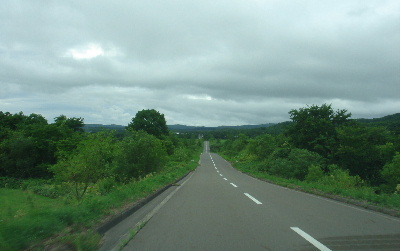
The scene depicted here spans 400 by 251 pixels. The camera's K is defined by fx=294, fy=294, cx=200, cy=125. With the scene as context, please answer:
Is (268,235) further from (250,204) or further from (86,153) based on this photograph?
(86,153)

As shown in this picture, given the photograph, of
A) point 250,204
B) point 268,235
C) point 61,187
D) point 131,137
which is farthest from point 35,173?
point 268,235

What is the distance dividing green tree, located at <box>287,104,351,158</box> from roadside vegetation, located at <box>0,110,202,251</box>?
16.0 metres

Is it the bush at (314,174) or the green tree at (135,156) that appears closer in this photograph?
the green tree at (135,156)

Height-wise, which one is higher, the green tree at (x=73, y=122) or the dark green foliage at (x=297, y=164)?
the green tree at (x=73, y=122)

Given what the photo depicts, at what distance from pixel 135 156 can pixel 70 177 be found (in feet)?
26.1

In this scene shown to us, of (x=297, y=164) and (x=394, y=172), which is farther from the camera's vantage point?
(x=297, y=164)

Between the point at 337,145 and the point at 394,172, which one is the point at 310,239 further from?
the point at 337,145

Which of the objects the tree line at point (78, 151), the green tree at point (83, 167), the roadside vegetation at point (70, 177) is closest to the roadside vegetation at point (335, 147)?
the roadside vegetation at point (70, 177)

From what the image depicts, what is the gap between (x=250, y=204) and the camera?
1019 centimetres

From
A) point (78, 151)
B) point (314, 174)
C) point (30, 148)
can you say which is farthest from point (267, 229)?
point (30, 148)

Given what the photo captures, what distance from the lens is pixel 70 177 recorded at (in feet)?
45.0

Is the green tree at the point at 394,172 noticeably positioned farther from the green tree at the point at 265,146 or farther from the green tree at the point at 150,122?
the green tree at the point at 150,122

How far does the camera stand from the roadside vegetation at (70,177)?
5098mm

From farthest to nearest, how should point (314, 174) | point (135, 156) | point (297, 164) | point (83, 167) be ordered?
point (297, 164)
point (314, 174)
point (135, 156)
point (83, 167)
